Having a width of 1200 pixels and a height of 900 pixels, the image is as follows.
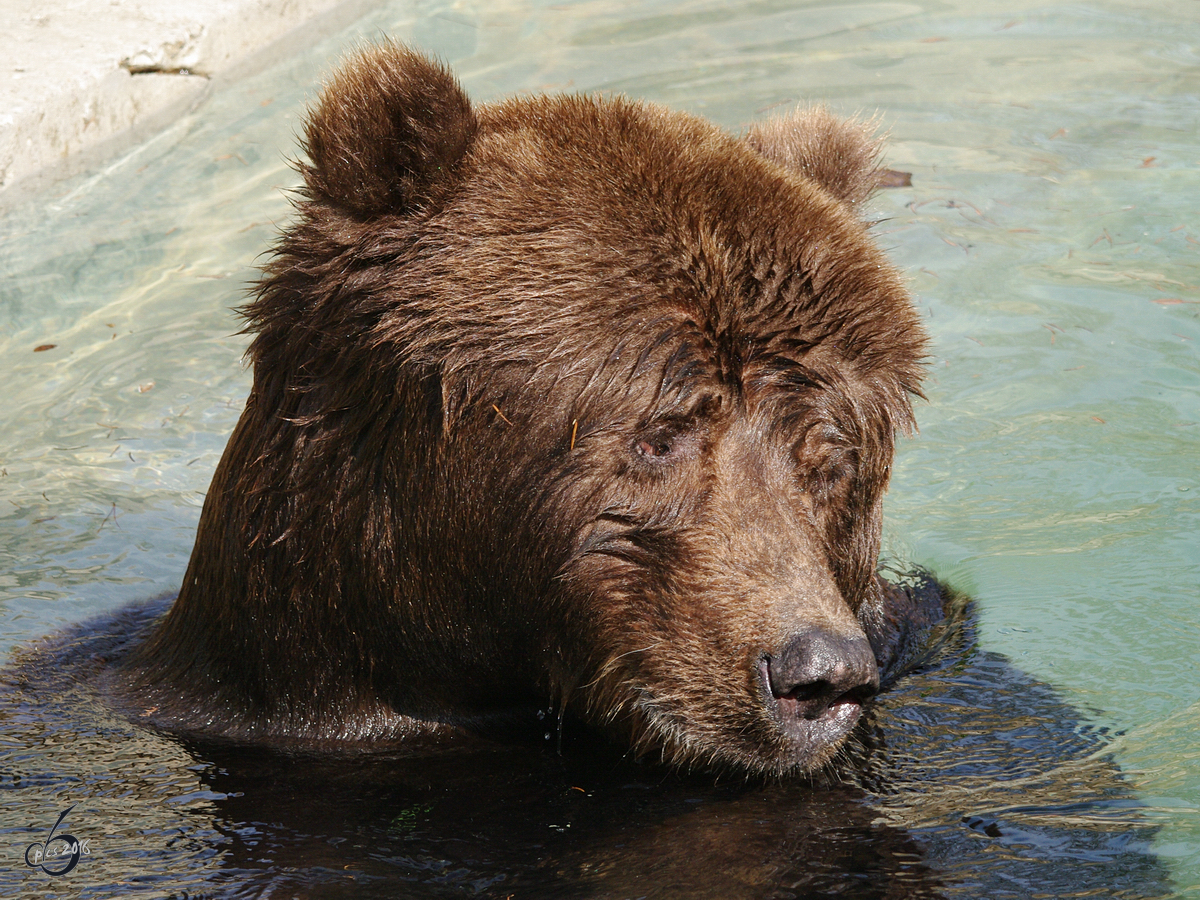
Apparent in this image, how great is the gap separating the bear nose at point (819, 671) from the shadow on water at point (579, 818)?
14.3 inches

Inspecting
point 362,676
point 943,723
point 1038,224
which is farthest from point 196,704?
point 1038,224

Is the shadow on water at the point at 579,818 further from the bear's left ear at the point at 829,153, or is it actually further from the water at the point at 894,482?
the bear's left ear at the point at 829,153

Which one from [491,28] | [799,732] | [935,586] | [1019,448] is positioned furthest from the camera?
[491,28]

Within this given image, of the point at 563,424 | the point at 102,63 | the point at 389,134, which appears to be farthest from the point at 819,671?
the point at 102,63

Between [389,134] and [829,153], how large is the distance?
1.51 meters

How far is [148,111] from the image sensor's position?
10.3 m

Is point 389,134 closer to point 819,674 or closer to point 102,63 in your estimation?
point 819,674

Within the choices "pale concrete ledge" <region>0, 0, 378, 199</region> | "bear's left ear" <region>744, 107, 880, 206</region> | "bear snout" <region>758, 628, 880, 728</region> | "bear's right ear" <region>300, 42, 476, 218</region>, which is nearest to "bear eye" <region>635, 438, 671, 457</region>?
"bear snout" <region>758, 628, 880, 728</region>

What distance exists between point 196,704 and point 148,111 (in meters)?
7.36

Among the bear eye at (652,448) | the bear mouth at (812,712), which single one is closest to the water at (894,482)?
the bear mouth at (812,712)

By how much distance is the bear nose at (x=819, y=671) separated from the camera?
10.8 ft

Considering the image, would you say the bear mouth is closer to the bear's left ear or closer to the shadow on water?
the shadow on water

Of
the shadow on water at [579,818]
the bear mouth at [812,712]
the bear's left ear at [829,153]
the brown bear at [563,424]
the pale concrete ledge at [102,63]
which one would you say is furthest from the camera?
the pale concrete ledge at [102,63]

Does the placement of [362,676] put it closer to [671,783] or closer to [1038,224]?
[671,783]
